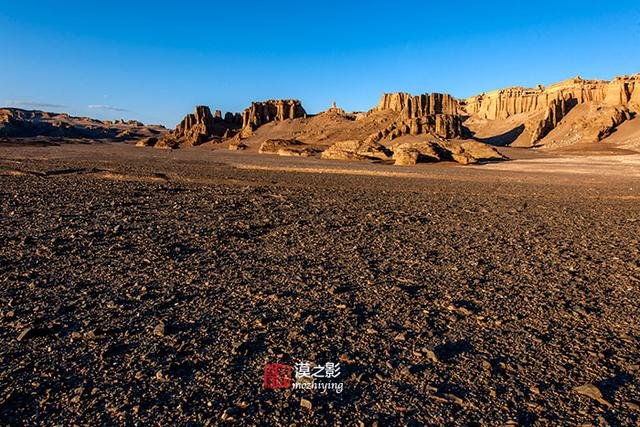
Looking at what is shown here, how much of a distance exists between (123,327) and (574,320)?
5705 millimetres

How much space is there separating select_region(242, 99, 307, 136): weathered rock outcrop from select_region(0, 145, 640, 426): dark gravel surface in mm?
132450

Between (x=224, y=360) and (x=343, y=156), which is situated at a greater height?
(x=343, y=156)

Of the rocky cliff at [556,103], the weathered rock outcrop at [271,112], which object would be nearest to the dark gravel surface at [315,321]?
the rocky cliff at [556,103]

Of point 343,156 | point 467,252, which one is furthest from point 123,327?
point 343,156

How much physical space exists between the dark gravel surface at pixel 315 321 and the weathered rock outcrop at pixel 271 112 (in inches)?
5215

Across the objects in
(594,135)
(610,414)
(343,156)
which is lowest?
(610,414)

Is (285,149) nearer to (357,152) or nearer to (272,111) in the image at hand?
(357,152)

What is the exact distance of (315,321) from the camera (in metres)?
5.50

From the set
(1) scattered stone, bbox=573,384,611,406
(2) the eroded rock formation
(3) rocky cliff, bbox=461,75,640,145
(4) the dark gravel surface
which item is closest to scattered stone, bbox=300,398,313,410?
(4) the dark gravel surface

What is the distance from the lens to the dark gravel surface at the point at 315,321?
3781mm

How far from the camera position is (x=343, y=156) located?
5962cm

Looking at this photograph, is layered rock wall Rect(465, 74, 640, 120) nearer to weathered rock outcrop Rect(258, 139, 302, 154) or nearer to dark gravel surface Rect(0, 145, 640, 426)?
weathered rock outcrop Rect(258, 139, 302, 154)

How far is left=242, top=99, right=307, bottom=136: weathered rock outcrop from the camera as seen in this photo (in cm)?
14038

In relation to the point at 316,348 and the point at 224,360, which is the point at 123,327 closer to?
→ the point at 224,360
